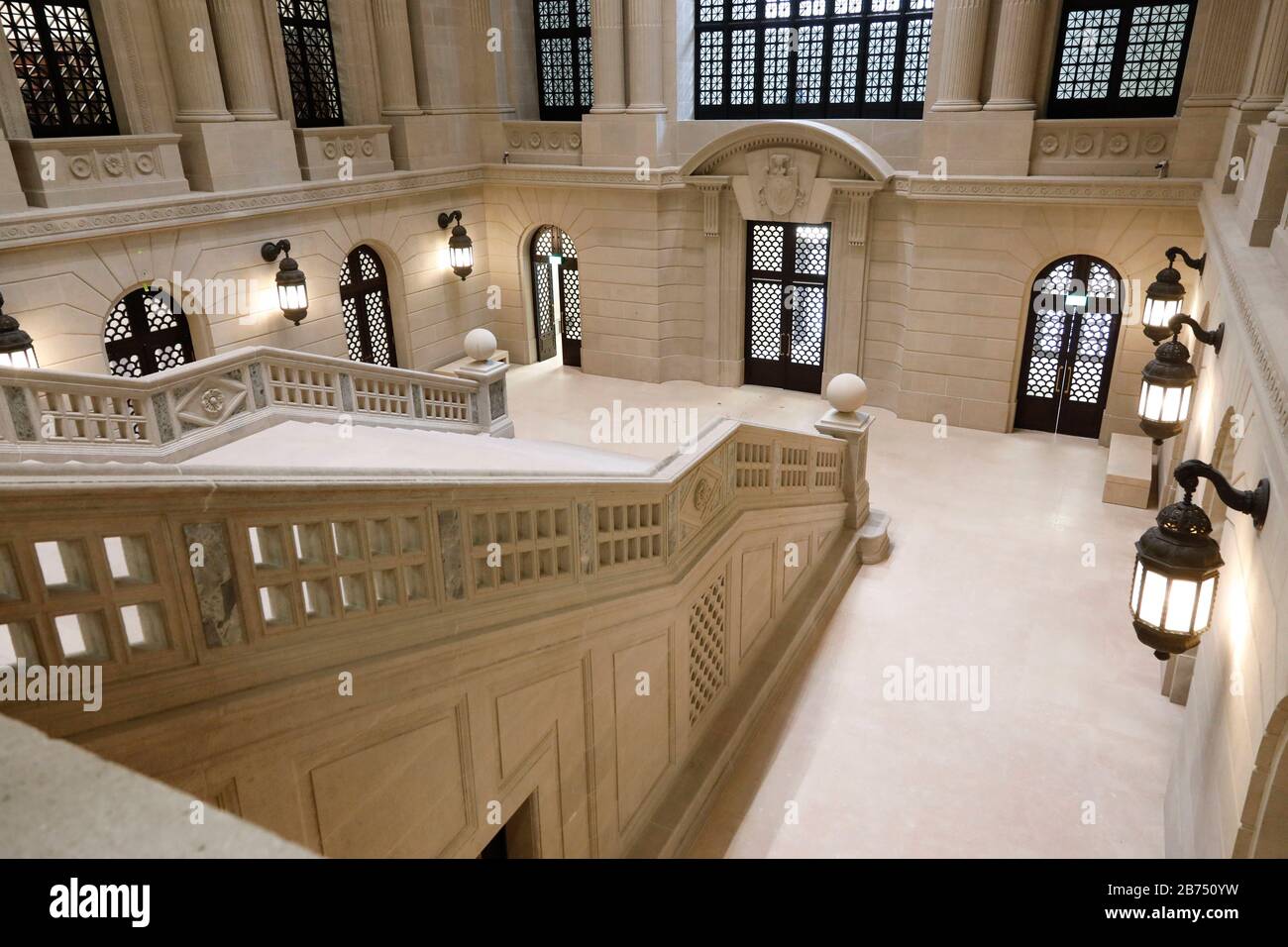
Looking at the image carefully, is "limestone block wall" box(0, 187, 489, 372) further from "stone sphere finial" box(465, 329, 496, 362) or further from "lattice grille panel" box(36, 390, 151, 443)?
"stone sphere finial" box(465, 329, 496, 362)

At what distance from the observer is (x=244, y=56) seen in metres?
12.3

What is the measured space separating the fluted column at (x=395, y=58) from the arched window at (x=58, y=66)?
499cm

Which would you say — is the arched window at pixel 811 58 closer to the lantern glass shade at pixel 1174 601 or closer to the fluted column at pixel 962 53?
the fluted column at pixel 962 53

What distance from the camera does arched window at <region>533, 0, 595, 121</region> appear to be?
53.8 ft

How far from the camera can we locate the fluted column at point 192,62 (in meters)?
11.6

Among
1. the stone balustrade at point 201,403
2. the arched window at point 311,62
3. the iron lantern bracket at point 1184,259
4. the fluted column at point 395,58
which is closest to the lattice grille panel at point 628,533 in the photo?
the stone balustrade at point 201,403

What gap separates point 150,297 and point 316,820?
10514mm

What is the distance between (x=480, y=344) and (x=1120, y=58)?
10.2 meters

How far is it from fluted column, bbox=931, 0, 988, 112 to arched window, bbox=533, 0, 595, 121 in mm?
6327

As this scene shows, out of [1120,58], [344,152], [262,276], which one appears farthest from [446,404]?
[1120,58]

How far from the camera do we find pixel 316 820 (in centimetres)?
362

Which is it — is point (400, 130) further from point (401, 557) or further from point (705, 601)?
point (401, 557)

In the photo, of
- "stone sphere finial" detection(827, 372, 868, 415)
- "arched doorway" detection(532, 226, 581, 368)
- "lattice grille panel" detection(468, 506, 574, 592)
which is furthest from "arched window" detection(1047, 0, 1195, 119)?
"lattice grille panel" detection(468, 506, 574, 592)
